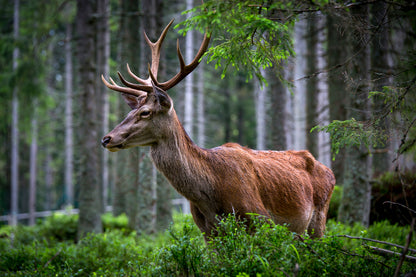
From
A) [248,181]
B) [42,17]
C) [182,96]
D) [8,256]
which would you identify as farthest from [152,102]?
[42,17]

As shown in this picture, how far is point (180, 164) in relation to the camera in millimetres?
4531


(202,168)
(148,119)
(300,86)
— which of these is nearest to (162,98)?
(148,119)

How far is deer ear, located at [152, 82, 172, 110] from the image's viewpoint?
4.56m

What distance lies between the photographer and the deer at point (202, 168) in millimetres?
4492

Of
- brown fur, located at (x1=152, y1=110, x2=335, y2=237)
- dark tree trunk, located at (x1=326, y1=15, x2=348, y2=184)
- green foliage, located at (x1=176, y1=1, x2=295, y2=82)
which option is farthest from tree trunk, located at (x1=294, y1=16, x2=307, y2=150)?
green foliage, located at (x1=176, y1=1, x2=295, y2=82)

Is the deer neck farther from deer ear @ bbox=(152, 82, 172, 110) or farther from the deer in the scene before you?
deer ear @ bbox=(152, 82, 172, 110)

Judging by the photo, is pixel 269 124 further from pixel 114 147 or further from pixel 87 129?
pixel 114 147

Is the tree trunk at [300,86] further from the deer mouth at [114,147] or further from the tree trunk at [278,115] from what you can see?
the deer mouth at [114,147]

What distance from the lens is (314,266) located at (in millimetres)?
3502

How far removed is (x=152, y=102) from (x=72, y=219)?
24.6ft

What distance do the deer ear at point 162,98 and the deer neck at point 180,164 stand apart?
9.2 inches

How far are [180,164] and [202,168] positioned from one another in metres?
0.32

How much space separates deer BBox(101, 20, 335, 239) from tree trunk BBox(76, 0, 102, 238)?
3783 millimetres

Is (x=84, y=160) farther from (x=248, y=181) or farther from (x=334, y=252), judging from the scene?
(x=334, y=252)
